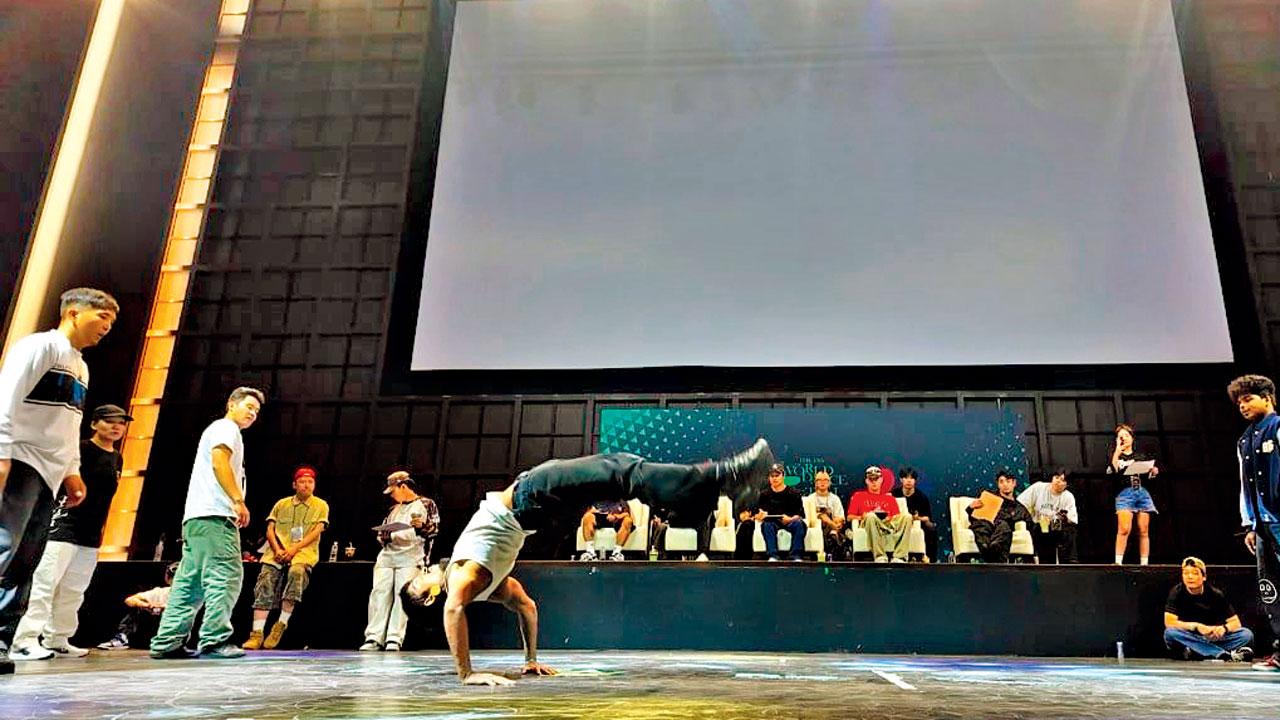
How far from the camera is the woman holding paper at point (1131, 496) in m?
6.15

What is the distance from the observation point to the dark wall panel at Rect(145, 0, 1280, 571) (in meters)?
7.23

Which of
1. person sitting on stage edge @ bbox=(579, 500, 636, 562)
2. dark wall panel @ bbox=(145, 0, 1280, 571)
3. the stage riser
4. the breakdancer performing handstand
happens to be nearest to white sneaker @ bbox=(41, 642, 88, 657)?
the stage riser

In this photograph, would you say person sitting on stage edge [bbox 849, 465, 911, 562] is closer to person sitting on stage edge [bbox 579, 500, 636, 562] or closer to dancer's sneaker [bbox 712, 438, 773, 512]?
person sitting on stage edge [bbox 579, 500, 636, 562]

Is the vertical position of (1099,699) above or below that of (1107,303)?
below

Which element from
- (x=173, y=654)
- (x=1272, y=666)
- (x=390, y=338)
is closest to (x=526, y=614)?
(x=173, y=654)

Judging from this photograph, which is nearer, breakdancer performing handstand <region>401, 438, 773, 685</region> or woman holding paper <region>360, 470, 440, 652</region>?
breakdancer performing handstand <region>401, 438, 773, 685</region>

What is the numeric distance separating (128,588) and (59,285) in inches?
111

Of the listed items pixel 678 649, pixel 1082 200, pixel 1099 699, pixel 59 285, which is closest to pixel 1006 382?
pixel 1082 200

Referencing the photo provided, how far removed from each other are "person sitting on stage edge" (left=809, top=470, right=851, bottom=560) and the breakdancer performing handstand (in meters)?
→ 3.90

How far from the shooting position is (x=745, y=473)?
2090 millimetres

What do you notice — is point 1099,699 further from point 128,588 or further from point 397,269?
point 397,269

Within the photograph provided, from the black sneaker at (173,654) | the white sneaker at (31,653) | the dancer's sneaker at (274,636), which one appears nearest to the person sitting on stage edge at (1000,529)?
the dancer's sneaker at (274,636)

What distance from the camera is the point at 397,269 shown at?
8086mm

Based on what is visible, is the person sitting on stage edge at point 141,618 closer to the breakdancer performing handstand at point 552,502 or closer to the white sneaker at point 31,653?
the white sneaker at point 31,653
